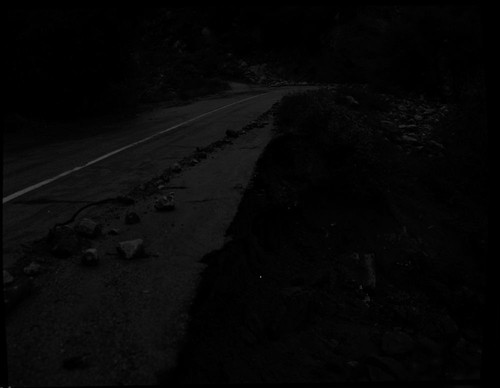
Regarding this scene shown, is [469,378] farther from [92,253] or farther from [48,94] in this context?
[48,94]

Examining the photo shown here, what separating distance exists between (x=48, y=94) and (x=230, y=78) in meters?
20.6

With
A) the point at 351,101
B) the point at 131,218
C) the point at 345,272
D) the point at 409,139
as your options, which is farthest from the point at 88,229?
the point at 351,101

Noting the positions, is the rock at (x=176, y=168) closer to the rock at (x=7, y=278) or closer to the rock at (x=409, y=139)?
the rock at (x=7, y=278)

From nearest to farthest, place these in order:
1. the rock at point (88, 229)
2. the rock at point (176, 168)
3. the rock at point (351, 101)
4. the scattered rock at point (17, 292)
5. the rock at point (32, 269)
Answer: the scattered rock at point (17, 292), the rock at point (32, 269), the rock at point (88, 229), the rock at point (176, 168), the rock at point (351, 101)

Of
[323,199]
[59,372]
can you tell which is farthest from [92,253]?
[323,199]

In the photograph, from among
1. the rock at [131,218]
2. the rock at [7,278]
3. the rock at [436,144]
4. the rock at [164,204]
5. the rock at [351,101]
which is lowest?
the rock at [436,144]

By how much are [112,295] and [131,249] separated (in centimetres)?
64

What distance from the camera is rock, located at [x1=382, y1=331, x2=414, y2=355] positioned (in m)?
3.80

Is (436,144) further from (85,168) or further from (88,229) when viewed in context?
(88,229)

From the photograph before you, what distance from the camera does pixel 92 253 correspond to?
3.44m

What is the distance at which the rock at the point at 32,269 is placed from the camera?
3.27 metres

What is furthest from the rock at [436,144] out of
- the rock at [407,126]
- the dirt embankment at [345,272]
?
the rock at [407,126]

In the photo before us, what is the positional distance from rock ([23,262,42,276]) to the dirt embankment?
1244mm

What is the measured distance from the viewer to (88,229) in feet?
13.1
